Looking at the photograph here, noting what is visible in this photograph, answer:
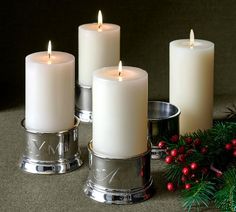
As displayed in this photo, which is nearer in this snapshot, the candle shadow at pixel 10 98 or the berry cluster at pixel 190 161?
the berry cluster at pixel 190 161

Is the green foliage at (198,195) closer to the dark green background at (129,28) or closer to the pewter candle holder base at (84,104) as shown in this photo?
the pewter candle holder base at (84,104)

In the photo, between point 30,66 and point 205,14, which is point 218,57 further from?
point 30,66

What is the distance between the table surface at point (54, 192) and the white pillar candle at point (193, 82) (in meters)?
0.11

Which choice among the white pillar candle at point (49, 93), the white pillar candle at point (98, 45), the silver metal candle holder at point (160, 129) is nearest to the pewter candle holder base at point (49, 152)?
the white pillar candle at point (49, 93)

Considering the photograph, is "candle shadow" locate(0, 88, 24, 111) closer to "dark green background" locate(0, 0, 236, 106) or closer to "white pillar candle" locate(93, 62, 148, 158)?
"dark green background" locate(0, 0, 236, 106)

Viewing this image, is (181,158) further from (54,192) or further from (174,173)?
(54,192)

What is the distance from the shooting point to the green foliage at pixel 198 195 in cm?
97

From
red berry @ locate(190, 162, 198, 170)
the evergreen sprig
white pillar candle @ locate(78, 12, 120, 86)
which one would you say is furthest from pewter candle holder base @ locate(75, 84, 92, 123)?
red berry @ locate(190, 162, 198, 170)

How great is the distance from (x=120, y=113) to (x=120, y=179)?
0.29ft

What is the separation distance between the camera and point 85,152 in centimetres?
118

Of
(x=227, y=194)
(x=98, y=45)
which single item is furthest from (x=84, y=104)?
(x=227, y=194)

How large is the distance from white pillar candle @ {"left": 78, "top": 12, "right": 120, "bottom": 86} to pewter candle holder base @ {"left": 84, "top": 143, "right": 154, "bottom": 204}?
0.33m

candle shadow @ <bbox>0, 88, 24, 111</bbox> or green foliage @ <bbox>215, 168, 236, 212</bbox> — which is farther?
candle shadow @ <bbox>0, 88, 24, 111</bbox>

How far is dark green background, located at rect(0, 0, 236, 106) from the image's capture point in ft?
4.79
